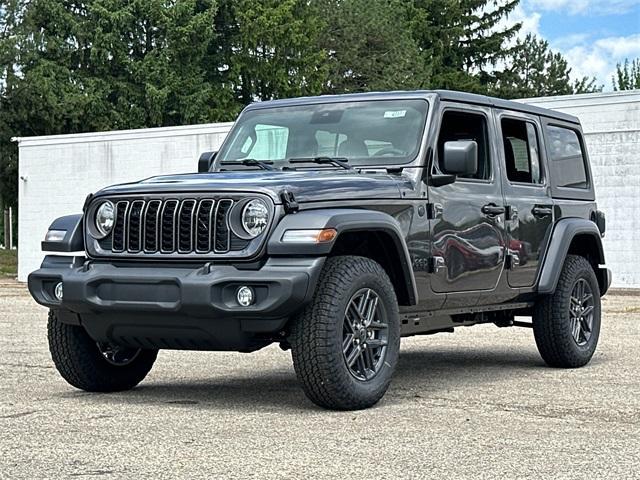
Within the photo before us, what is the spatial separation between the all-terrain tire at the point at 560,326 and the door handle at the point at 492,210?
113cm

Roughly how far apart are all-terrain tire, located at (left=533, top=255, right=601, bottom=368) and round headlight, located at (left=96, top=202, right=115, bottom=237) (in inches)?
146

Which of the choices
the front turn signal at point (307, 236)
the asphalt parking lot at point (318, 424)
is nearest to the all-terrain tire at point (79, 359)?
the asphalt parking lot at point (318, 424)

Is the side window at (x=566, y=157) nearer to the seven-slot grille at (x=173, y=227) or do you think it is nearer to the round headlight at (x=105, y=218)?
the seven-slot grille at (x=173, y=227)

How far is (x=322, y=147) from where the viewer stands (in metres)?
8.58

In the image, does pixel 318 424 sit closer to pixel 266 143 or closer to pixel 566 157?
pixel 266 143

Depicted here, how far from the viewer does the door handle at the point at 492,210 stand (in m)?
8.80

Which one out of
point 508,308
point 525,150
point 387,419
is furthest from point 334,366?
point 525,150

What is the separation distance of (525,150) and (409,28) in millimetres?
58821

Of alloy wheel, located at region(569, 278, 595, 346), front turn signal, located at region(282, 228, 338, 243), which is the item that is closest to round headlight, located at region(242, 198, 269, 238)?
front turn signal, located at region(282, 228, 338, 243)

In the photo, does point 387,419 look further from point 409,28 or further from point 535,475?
point 409,28

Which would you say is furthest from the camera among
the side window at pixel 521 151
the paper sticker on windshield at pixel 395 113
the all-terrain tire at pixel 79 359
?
the side window at pixel 521 151

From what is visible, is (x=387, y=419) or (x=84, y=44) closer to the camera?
(x=387, y=419)

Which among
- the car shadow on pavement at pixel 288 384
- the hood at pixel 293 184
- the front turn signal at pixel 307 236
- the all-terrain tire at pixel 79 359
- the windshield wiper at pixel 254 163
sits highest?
the windshield wiper at pixel 254 163

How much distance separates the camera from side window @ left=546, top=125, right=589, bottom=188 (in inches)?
403
